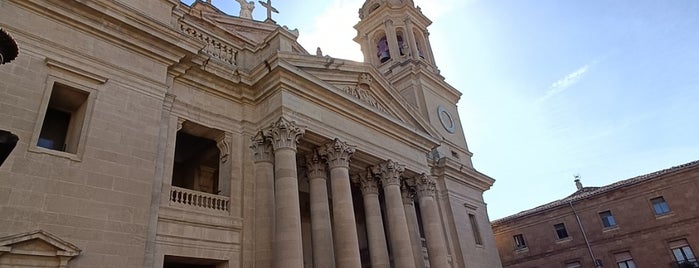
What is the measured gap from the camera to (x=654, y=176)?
29.4 m

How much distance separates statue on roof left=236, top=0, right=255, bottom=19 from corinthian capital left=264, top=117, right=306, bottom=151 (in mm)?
10282

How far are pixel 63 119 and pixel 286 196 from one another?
16.8 ft

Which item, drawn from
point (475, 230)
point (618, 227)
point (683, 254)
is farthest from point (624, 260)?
point (475, 230)

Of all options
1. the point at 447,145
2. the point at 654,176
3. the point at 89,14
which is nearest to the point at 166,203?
the point at 89,14

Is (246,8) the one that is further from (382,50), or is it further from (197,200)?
(197,200)

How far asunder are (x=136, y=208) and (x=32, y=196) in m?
1.73

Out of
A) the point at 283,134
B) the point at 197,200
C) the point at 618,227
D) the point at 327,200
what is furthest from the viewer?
the point at 618,227

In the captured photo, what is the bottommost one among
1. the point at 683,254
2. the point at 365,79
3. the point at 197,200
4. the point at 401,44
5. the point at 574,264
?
the point at 683,254

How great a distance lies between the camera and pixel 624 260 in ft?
96.3

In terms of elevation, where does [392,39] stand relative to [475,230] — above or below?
above

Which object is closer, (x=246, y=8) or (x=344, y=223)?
(x=344, y=223)

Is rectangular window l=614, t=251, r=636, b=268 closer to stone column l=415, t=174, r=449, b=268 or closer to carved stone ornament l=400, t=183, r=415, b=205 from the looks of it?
stone column l=415, t=174, r=449, b=268

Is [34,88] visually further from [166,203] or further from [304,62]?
[304,62]

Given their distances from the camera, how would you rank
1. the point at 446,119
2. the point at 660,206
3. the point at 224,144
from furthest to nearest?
the point at 660,206 → the point at 446,119 → the point at 224,144
